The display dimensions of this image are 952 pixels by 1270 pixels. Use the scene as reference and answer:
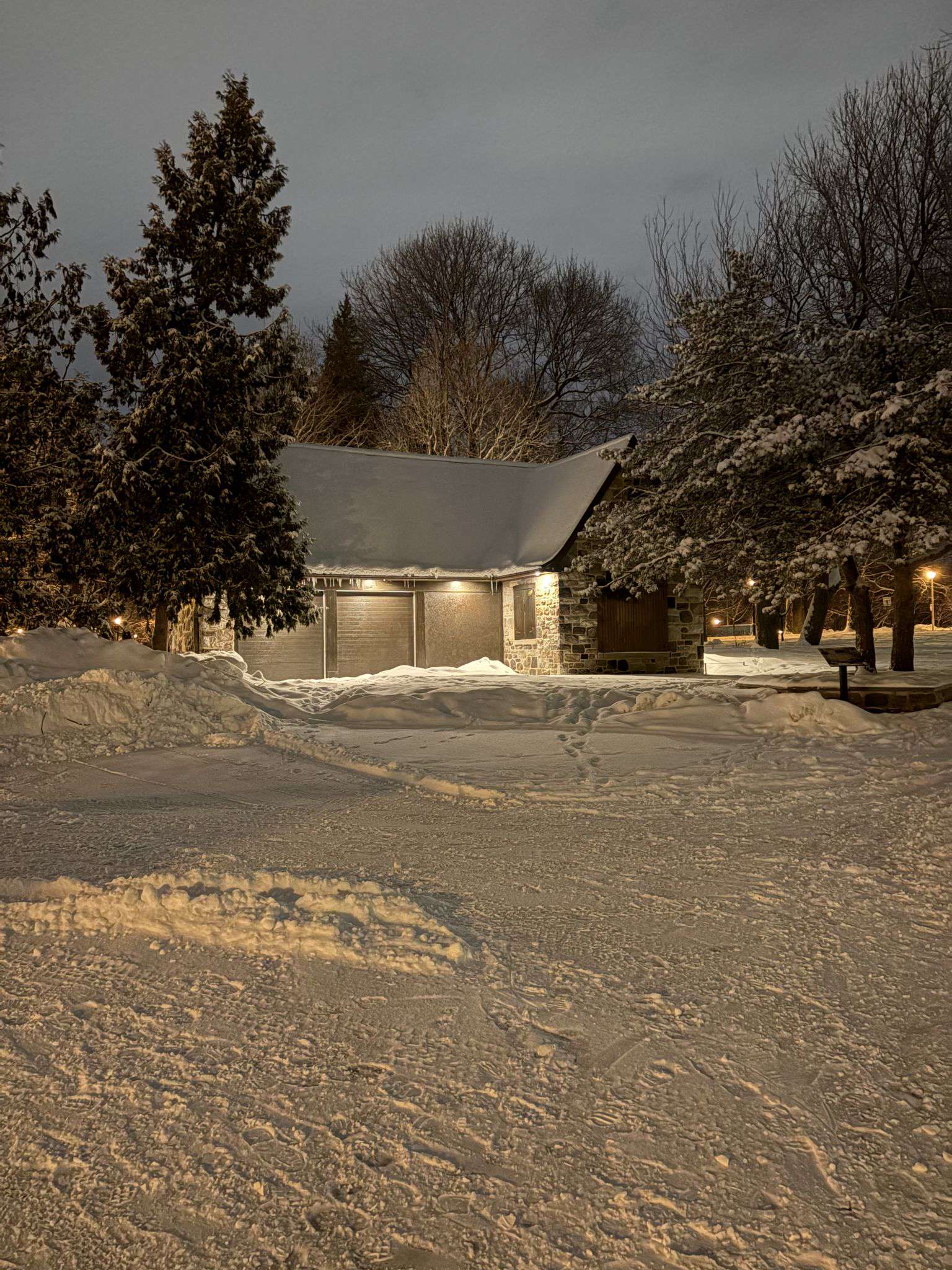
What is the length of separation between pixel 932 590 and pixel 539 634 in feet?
82.6

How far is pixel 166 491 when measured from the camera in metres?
16.1

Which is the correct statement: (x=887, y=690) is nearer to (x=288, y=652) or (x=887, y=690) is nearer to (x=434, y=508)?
(x=288, y=652)

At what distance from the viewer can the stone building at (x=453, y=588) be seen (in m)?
19.8

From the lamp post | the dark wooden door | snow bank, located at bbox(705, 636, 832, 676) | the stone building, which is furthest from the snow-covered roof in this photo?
the lamp post

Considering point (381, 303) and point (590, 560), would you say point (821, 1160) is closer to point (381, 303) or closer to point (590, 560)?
point (590, 560)

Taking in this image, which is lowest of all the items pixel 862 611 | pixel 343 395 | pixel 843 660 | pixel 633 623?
pixel 843 660

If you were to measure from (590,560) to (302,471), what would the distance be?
8218 millimetres

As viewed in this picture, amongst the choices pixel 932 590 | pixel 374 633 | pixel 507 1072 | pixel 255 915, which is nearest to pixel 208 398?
pixel 374 633

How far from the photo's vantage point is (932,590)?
37.5 meters

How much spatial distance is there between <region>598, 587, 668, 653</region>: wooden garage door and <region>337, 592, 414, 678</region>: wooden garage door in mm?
4576

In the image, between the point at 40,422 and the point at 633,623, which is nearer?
the point at 40,422

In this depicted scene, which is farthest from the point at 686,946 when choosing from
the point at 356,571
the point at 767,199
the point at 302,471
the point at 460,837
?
the point at 302,471

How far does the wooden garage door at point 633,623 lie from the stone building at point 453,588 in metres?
0.03

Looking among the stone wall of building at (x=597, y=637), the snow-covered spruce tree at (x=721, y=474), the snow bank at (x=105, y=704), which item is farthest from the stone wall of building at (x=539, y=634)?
the snow bank at (x=105, y=704)
